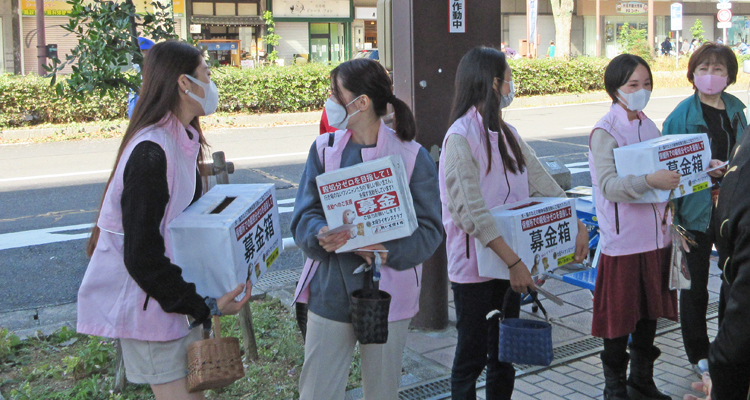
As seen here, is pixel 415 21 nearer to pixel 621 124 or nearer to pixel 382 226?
pixel 621 124

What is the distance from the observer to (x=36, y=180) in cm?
1073

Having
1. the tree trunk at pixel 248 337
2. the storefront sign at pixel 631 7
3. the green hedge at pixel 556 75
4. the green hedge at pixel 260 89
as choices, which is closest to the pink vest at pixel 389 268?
the tree trunk at pixel 248 337

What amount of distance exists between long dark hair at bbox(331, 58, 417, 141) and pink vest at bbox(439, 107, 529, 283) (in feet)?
1.27

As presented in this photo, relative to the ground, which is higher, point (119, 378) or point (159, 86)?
point (159, 86)

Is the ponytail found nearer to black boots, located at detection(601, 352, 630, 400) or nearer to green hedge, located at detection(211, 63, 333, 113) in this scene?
black boots, located at detection(601, 352, 630, 400)

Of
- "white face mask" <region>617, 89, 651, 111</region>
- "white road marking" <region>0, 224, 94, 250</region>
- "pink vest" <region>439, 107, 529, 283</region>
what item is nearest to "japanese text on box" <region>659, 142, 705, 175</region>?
"white face mask" <region>617, 89, 651, 111</region>

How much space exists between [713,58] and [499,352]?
7.23 ft

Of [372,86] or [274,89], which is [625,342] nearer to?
[372,86]

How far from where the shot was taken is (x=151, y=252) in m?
2.30

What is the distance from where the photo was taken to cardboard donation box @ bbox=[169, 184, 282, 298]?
2375mm

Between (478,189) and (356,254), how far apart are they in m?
0.68

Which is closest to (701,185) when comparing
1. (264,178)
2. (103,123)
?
(264,178)

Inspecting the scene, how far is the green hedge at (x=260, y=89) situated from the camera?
15.4 metres

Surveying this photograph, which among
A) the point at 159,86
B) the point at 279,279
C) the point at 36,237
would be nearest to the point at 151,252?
the point at 159,86
